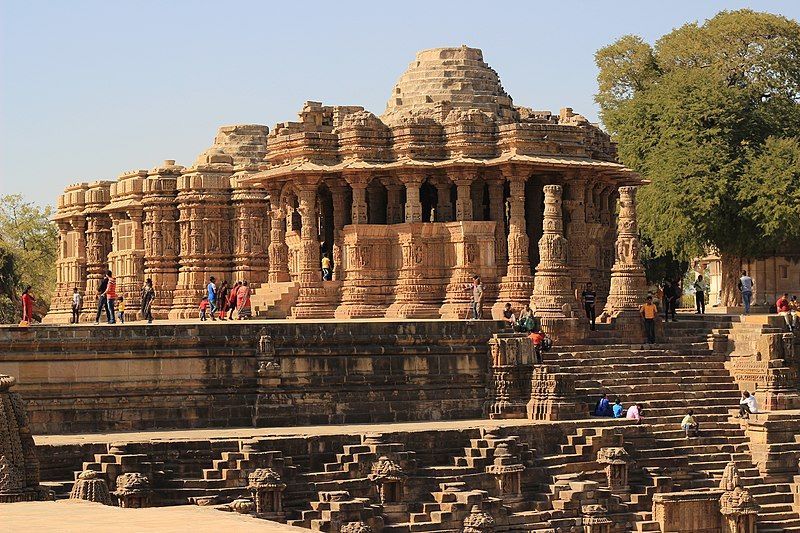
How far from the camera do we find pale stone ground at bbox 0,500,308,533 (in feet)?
69.5

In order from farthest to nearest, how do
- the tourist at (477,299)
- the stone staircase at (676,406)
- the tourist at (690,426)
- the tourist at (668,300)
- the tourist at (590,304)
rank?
the tourist at (668,300)
the tourist at (590,304)
the tourist at (477,299)
the tourist at (690,426)
the stone staircase at (676,406)

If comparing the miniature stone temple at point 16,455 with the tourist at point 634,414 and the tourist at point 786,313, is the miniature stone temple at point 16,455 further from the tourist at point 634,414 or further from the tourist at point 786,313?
the tourist at point 786,313

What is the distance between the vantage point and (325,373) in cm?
3606

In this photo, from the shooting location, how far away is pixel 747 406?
37750 millimetres

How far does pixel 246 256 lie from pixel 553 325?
1396cm

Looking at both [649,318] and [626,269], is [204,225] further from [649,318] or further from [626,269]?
[649,318]

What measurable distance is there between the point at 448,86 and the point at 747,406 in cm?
1163

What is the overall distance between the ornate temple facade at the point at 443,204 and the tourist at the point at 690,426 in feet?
12.6

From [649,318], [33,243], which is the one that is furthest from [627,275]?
[33,243]

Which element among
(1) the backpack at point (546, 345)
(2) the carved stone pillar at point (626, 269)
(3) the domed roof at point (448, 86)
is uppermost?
(3) the domed roof at point (448, 86)

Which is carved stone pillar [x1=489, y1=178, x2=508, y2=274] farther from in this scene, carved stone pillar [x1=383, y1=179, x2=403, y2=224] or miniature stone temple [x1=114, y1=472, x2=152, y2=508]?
miniature stone temple [x1=114, y1=472, x2=152, y2=508]

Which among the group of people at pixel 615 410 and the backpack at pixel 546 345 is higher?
the backpack at pixel 546 345

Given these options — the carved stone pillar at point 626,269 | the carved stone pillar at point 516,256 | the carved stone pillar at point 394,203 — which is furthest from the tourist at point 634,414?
the carved stone pillar at point 394,203

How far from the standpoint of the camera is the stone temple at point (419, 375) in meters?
31.1
